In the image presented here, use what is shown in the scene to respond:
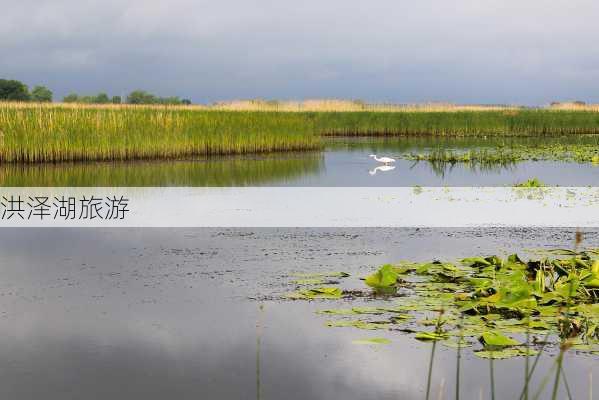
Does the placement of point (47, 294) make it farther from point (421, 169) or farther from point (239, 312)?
point (421, 169)

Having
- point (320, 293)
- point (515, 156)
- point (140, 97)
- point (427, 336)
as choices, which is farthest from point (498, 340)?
point (140, 97)

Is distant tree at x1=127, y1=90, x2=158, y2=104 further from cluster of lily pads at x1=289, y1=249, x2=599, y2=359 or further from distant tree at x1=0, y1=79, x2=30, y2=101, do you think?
cluster of lily pads at x1=289, y1=249, x2=599, y2=359

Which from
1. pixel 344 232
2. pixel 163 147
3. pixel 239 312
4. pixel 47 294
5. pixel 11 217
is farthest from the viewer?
pixel 163 147

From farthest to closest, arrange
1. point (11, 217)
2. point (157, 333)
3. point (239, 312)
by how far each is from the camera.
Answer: point (11, 217), point (239, 312), point (157, 333)

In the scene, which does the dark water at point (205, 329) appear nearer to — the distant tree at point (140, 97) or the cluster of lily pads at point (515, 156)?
the cluster of lily pads at point (515, 156)

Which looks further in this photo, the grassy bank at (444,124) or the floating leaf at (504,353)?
the grassy bank at (444,124)

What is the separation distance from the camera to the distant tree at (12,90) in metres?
60.5

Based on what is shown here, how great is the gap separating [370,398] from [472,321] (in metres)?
1.62

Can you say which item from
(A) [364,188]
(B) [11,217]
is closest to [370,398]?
(B) [11,217]

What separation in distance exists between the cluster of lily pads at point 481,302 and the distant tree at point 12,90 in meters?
57.9

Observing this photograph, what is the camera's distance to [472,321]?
5.60m

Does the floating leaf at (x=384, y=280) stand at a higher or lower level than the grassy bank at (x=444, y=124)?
lower

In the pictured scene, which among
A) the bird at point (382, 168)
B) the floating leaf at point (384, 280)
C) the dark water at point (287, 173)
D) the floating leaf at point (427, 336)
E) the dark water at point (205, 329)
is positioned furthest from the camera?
the bird at point (382, 168)

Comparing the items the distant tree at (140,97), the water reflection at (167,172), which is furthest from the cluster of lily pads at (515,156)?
the distant tree at (140,97)
